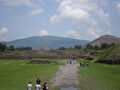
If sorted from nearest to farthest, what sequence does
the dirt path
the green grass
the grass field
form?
the grass field → the green grass → the dirt path

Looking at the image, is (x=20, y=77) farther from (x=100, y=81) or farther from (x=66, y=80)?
(x=100, y=81)

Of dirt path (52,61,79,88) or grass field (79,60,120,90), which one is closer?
grass field (79,60,120,90)

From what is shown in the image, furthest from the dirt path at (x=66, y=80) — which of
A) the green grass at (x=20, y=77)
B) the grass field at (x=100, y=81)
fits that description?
the green grass at (x=20, y=77)

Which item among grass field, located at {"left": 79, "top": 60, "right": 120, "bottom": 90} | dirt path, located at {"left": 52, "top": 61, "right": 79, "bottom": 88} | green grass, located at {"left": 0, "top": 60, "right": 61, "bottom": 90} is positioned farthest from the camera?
dirt path, located at {"left": 52, "top": 61, "right": 79, "bottom": 88}

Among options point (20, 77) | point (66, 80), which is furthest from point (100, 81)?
point (20, 77)

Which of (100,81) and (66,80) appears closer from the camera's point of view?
(100,81)

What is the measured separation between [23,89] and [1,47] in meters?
146

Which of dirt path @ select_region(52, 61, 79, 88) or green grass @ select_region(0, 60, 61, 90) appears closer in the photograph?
green grass @ select_region(0, 60, 61, 90)

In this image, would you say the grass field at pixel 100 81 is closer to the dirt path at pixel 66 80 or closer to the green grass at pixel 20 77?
the dirt path at pixel 66 80

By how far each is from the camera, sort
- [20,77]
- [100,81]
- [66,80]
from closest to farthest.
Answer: [100,81] → [66,80] → [20,77]

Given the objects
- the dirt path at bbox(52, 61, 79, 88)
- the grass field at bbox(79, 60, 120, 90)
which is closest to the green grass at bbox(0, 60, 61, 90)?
the dirt path at bbox(52, 61, 79, 88)

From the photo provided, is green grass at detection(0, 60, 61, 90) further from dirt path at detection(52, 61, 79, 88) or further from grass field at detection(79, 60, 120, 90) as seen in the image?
grass field at detection(79, 60, 120, 90)

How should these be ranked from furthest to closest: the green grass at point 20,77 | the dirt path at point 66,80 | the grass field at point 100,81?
the dirt path at point 66,80, the green grass at point 20,77, the grass field at point 100,81

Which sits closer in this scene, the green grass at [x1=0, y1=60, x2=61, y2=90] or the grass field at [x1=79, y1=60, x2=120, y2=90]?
the grass field at [x1=79, y1=60, x2=120, y2=90]
